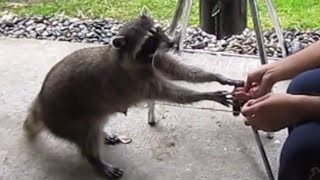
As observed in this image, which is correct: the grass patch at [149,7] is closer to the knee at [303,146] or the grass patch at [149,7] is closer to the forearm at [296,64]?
the forearm at [296,64]

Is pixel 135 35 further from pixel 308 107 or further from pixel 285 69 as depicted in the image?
pixel 308 107

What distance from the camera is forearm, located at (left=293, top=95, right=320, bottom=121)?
1.44m

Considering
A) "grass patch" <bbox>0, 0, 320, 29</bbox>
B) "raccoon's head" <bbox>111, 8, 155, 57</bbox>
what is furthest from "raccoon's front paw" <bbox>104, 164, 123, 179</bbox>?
"grass patch" <bbox>0, 0, 320, 29</bbox>

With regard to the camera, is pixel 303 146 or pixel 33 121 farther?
pixel 33 121

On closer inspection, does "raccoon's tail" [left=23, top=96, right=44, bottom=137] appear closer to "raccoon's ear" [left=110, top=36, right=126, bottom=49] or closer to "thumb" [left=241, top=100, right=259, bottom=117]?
"raccoon's ear" [left=110, top=36, right=126, bottom=49]

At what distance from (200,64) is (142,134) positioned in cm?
53

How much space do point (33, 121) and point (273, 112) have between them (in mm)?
1035

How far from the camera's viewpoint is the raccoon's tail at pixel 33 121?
7.28ft

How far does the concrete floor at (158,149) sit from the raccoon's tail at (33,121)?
0.04 m

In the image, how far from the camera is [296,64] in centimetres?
173

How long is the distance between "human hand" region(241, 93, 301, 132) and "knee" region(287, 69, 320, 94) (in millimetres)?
153

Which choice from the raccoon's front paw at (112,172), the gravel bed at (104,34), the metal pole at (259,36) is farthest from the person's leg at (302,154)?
the gravel bed at (104,34)

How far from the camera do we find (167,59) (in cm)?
215

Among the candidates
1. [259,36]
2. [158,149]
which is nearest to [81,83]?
[158,149]
